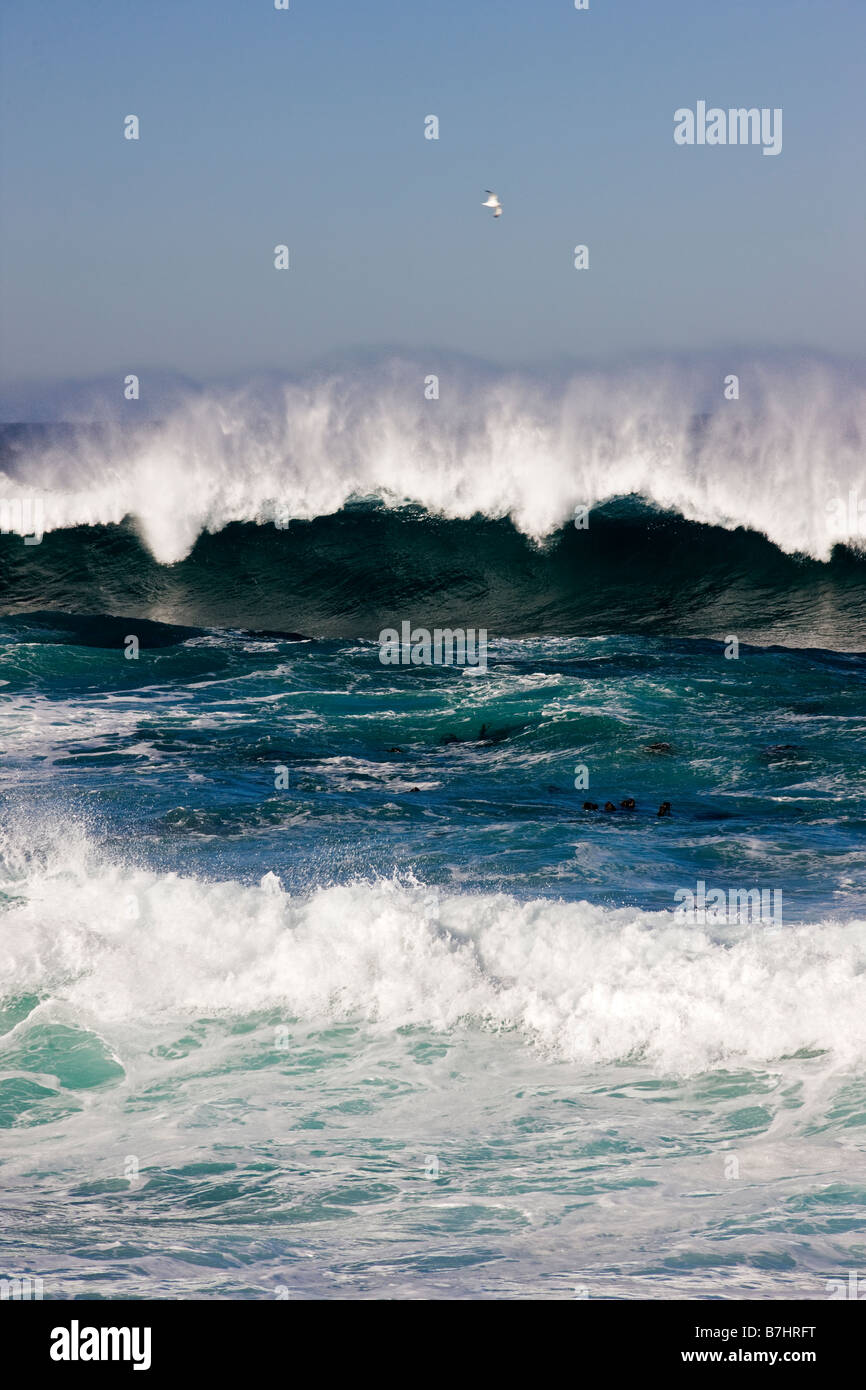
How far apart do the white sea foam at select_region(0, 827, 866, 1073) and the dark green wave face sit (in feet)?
50.4

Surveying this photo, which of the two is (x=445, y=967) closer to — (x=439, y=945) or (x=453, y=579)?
(x=439, y=945)

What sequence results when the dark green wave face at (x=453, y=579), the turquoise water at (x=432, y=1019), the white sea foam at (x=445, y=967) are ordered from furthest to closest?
the dark green wave face at (x=453, y=579)
the white sea foam at (x=445, y=967)
the turquoise water at (x=432, y=1019)

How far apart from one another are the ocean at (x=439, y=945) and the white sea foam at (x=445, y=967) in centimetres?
3

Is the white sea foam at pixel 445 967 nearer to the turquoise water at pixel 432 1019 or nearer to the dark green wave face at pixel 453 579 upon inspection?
the turquoise water at pixel 432 1019

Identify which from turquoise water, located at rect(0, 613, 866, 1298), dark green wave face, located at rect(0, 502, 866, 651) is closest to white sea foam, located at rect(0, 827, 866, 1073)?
turquoise water, located at rect(0, 613, 866, 1298)

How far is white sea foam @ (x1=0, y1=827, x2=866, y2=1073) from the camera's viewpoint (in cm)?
880

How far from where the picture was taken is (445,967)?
32.0 ft

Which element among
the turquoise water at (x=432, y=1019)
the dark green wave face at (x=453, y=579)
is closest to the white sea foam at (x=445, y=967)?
the turquoise water at (x=432, y=1019)

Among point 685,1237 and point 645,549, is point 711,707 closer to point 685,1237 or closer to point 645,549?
point 645,549

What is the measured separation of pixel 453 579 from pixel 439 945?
1955 centimetres

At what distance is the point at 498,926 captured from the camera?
10.2 m

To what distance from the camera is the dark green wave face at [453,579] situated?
1047 inches

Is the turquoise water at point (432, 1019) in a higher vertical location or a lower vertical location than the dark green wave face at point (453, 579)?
lower
